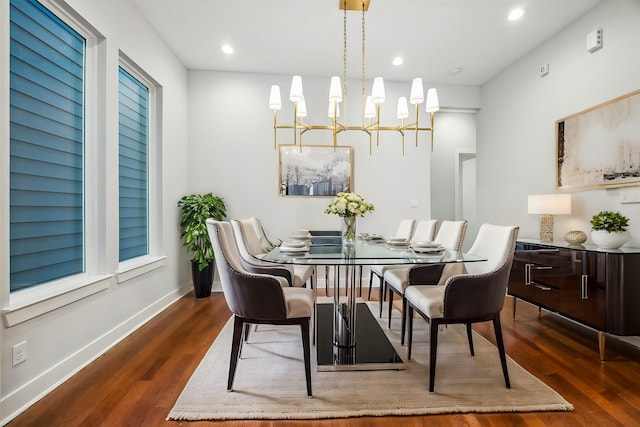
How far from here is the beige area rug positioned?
1.68 meters

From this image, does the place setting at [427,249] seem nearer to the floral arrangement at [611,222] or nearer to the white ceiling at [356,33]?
the floral arrangement at [611,222]

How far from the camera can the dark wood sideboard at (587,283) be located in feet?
7.32

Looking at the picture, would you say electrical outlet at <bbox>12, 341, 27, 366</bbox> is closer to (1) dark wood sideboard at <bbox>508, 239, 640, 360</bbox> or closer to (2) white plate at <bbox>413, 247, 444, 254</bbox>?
(2) white plate at <bbox>413, 247, 444, 254</bbox>

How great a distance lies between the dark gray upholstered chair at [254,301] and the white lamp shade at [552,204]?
2640 mm

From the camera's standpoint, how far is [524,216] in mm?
3900

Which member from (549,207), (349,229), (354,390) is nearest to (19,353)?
(354,390)

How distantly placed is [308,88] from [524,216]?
3.25 m

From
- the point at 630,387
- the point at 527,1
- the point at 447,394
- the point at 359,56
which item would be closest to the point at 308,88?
the point at 359,56

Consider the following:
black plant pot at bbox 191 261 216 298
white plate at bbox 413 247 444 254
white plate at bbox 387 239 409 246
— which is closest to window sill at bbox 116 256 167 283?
black plant pot at bbox 191 261 216 298

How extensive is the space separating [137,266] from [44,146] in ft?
4.26

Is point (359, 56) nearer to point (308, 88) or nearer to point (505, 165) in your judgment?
point (308, 88)

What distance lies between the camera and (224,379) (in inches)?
78.4

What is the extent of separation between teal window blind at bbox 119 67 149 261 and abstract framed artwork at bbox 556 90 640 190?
4.34m

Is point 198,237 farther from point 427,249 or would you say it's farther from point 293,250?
point 427,249
